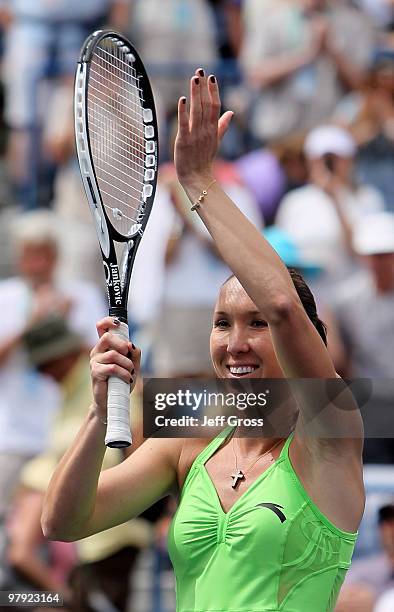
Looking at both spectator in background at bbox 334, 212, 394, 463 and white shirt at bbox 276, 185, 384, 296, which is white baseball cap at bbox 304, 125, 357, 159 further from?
spectator in background at bbox 334, 212, 394, 463

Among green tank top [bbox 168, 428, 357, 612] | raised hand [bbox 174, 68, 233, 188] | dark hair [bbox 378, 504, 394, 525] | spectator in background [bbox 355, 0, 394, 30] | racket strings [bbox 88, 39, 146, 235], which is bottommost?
green tank top [bbox 168, 428, 357, 612]

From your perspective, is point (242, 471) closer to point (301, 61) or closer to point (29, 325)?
point (29, 325)

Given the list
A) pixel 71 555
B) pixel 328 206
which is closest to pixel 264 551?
pixel 71 555

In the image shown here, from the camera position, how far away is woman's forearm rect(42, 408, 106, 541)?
2.62m

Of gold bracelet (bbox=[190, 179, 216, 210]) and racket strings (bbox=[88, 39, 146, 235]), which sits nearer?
gold bracelet (bbox=[190, 179, 216, 210])

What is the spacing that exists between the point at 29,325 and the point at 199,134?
11.8 ft

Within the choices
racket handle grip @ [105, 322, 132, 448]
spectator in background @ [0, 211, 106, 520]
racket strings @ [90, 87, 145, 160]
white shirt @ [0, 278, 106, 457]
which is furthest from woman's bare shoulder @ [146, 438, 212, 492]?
white shirt @ [0, 278, 106, 457]

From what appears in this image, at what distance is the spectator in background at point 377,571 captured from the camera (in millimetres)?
4648

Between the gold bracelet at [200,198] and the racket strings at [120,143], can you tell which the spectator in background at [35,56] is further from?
the gold bracelet at [200,198]

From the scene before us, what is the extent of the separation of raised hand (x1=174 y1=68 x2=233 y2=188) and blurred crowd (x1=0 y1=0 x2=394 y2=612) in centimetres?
228

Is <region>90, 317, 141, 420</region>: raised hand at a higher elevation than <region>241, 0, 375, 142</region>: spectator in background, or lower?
lower

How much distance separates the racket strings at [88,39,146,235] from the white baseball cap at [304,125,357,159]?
127 inches

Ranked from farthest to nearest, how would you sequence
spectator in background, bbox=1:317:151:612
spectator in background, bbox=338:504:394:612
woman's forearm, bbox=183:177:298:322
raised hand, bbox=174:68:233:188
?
spectator in background, bbox=1:317:151:612
spectator in background, bbox=338:504:394:612
raised hand, bbox=174:68:233:188
woman's forearm, bbox=183:177:298:322

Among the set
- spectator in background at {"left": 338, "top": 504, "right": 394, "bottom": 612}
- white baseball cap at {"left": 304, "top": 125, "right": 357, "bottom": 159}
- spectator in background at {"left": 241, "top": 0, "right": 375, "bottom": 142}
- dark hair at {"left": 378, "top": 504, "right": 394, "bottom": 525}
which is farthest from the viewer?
spectator in background at {"left": 241, "top": 0, "right": 375, "bottom": 142}
